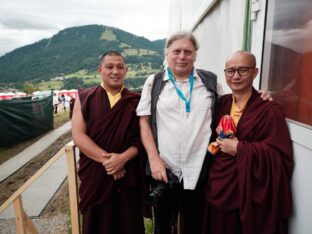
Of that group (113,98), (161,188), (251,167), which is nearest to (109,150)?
(113,98)

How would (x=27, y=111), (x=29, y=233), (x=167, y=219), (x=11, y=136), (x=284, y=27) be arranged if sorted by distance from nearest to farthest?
(x=284, y=27), (x=167, y=219), (x=29, y=233), (x=11, y=136), (x=27, y=111)

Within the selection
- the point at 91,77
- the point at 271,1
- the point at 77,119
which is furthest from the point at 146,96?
the point at 91,77

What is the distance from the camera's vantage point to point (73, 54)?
90.4 m

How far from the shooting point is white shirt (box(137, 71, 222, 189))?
1781mm

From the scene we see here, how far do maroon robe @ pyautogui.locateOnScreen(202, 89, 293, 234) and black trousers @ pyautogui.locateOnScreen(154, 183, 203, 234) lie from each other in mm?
363

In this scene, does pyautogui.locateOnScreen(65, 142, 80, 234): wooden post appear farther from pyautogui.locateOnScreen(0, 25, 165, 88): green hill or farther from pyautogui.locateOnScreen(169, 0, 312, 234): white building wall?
pyautogui.locateOnScreen(0, 25, 165, 88): green hill

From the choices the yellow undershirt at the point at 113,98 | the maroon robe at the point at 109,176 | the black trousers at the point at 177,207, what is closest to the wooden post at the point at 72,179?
the maroon robe at the point at 109,176

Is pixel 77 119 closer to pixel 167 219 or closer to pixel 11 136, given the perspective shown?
pixel 167 219

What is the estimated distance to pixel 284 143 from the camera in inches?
56.6

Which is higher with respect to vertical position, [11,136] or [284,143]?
[284,143]

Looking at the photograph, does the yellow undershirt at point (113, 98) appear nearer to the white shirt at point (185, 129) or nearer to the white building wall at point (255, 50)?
the white shirt at point (185, 129)

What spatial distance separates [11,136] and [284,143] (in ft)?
32.6

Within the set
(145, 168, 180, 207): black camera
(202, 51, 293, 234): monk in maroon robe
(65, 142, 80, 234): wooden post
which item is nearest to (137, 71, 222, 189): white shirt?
(145, 168, 180, 207): black camera

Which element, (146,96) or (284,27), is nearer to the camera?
(284,27)
